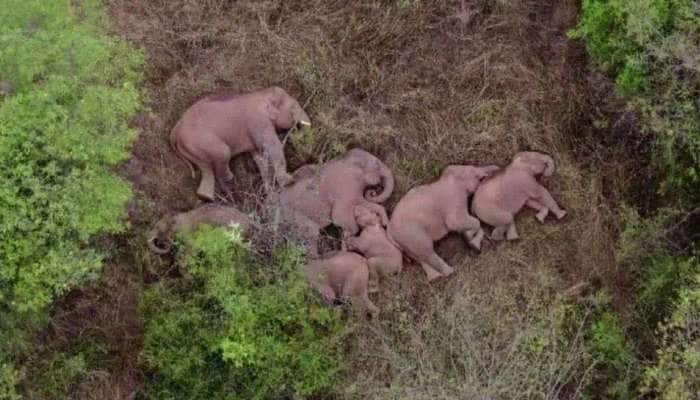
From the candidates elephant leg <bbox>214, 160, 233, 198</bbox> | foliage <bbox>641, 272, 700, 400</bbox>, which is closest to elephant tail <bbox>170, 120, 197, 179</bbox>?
elephant leg <bbox>214, 160, 233, 198</bbox>

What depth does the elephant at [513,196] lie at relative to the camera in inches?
232

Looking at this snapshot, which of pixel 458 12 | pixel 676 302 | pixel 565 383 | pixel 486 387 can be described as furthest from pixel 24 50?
pixel 676 302

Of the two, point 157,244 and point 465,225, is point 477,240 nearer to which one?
point 465,225

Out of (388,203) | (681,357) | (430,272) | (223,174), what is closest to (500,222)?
(430,272)

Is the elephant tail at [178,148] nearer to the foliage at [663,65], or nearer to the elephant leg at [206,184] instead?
the elephant leg at [206,184]

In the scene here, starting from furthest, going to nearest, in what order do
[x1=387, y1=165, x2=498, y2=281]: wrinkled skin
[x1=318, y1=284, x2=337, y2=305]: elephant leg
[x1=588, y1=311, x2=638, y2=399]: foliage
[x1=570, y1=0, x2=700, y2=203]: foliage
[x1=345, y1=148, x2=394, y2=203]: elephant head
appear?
1. [x1=345, y1=148, x2=394, y2=203]: elephant head
2. [x1=387, y1=165, x2=498, y2=281]: wrinkled skin
3. [x1=318, y1=284, x2=337, y2=305]: elephant leg
4. [x1=588, y1=311, x2=638, y2=399]: foliage
5. [x1=570, y1=0, x2=700, y2=203]: foliage

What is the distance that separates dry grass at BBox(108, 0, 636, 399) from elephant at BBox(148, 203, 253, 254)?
0.16 m

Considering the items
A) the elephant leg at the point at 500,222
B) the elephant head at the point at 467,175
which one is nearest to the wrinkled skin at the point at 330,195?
the elephant head at the point at 467,175

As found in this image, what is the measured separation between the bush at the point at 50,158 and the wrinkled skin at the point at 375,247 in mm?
1609

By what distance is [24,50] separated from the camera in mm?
5152

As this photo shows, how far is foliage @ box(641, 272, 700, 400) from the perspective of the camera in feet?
16.3

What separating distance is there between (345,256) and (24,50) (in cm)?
244

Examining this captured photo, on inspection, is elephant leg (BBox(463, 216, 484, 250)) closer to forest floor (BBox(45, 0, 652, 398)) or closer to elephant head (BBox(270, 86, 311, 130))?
forest floor (BBox(45, 0, 652, 398))

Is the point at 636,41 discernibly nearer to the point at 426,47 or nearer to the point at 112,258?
the point at 426,47
